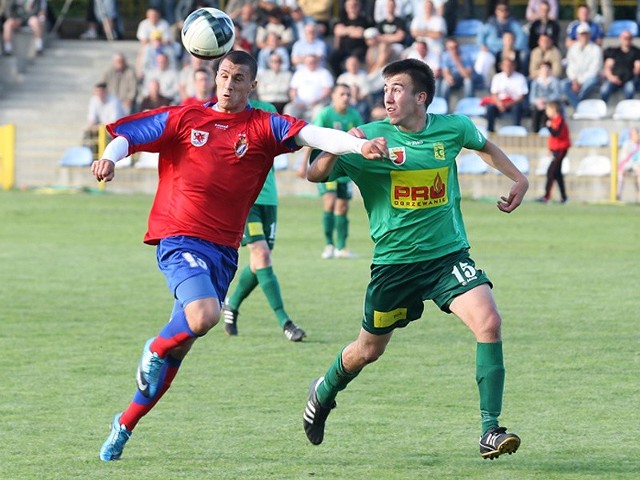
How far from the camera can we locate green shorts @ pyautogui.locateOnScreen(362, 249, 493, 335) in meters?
6.80

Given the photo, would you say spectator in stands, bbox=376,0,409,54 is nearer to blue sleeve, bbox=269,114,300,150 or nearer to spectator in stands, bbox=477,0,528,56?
spectator in stands, bbox=477,0,528,56

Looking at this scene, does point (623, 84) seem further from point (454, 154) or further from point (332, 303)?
point (454, 154)

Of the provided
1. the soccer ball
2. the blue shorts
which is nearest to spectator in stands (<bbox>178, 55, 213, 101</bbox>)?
the soccer ball

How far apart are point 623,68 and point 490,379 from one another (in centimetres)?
2057

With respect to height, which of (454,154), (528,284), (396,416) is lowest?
(528,284)

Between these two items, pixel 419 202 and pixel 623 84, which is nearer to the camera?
pixel 419 202

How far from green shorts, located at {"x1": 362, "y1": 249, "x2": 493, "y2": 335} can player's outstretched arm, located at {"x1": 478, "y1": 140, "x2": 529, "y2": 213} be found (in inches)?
13.2

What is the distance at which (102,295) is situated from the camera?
44.5ft

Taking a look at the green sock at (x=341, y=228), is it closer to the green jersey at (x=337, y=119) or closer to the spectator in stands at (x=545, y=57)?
the green jersey at (x=337, y=119)

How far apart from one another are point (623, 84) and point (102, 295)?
15334mm

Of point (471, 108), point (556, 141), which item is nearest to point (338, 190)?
point (556, 141)

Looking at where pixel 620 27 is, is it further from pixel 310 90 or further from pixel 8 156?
pixel 8 156

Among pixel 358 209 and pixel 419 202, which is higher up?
pixel 419 202

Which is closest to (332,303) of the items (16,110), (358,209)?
(358,209)
